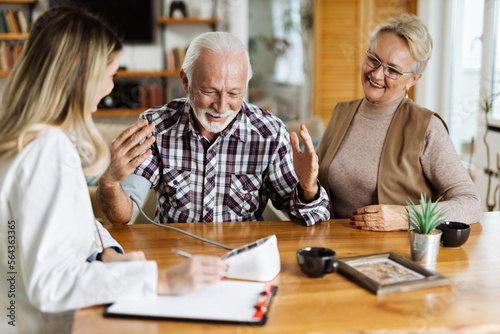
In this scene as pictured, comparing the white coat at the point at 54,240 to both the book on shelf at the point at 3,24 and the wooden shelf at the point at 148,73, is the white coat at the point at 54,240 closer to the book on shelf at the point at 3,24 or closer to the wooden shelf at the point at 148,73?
the wooden shelf at the point at 148,73

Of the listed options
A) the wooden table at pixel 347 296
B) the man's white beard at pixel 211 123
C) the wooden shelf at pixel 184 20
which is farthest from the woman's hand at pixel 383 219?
the wooden shelf at pixel 184 20

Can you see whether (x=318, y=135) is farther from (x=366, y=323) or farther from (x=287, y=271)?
(x=366, y=323)

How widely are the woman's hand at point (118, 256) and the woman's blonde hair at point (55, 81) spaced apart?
0.73 feet

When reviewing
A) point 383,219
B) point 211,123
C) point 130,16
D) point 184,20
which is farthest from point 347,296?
point 130,16

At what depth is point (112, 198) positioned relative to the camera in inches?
60.5

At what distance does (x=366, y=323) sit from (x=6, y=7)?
5.47 metres

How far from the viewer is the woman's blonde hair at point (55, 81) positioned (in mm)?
964

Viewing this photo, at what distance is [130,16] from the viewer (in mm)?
5441

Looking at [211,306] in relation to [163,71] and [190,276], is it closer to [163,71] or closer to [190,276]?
[190,276]

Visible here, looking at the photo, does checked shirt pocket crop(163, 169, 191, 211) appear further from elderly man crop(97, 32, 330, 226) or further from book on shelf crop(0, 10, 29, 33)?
book on shelf crop(0, 10, 29, 33)

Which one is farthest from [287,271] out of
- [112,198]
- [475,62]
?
[475,62]

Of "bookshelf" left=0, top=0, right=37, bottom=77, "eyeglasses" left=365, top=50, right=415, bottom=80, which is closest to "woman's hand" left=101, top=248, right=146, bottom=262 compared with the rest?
"eyeglasses" left=365, top=50, right=415, bottom=80

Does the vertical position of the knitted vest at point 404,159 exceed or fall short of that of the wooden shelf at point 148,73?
it falls short

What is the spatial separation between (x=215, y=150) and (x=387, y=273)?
811mm
